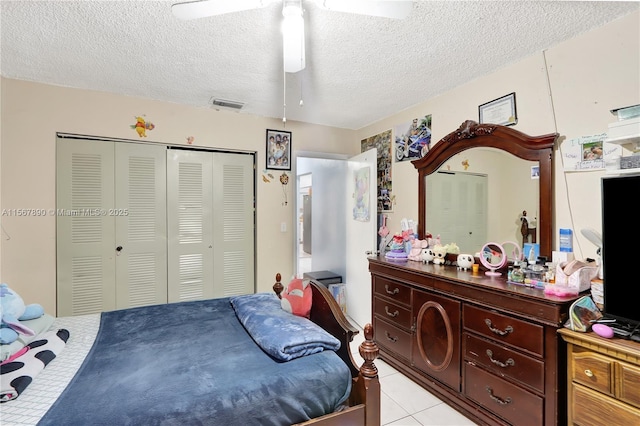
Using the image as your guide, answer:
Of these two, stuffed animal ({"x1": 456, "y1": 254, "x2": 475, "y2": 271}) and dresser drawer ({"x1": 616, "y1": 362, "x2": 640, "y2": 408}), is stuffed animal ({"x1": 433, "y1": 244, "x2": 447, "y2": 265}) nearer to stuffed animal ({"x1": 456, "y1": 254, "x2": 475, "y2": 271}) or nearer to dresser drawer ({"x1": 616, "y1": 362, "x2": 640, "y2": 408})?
stuffed animal ({"x1": 456, "y1": 254, "x2": 475, "y2": 271})

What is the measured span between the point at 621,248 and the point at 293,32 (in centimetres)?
188

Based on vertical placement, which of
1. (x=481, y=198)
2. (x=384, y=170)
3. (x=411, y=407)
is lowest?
(x=411, y=407)

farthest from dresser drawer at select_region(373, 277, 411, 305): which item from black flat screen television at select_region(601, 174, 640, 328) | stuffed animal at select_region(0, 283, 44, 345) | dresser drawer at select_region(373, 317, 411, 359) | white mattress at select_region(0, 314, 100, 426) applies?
stuffed animal at select_region(0, 283, 44, 345)

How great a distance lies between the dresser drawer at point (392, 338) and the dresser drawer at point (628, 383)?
1280mm

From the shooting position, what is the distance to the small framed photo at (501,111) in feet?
7.35

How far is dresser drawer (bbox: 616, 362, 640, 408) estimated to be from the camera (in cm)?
129

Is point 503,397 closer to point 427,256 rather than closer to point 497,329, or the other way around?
point 497,329

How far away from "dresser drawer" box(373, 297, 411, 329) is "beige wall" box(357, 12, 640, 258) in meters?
1.15

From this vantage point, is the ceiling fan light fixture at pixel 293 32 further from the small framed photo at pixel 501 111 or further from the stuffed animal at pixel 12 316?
the stuffed animal at pixel 12 316

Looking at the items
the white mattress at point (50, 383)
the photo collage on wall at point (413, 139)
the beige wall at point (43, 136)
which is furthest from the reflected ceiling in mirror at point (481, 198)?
the white mattress at point (50, 383)

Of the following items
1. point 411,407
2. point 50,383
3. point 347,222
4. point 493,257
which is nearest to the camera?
point 50,383

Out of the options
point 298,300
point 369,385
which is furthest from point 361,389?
point 298,300

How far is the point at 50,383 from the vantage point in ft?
4.14

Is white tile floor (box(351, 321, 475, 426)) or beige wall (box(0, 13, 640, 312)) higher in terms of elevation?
beige wall (box(0, 13, 640, 312))
